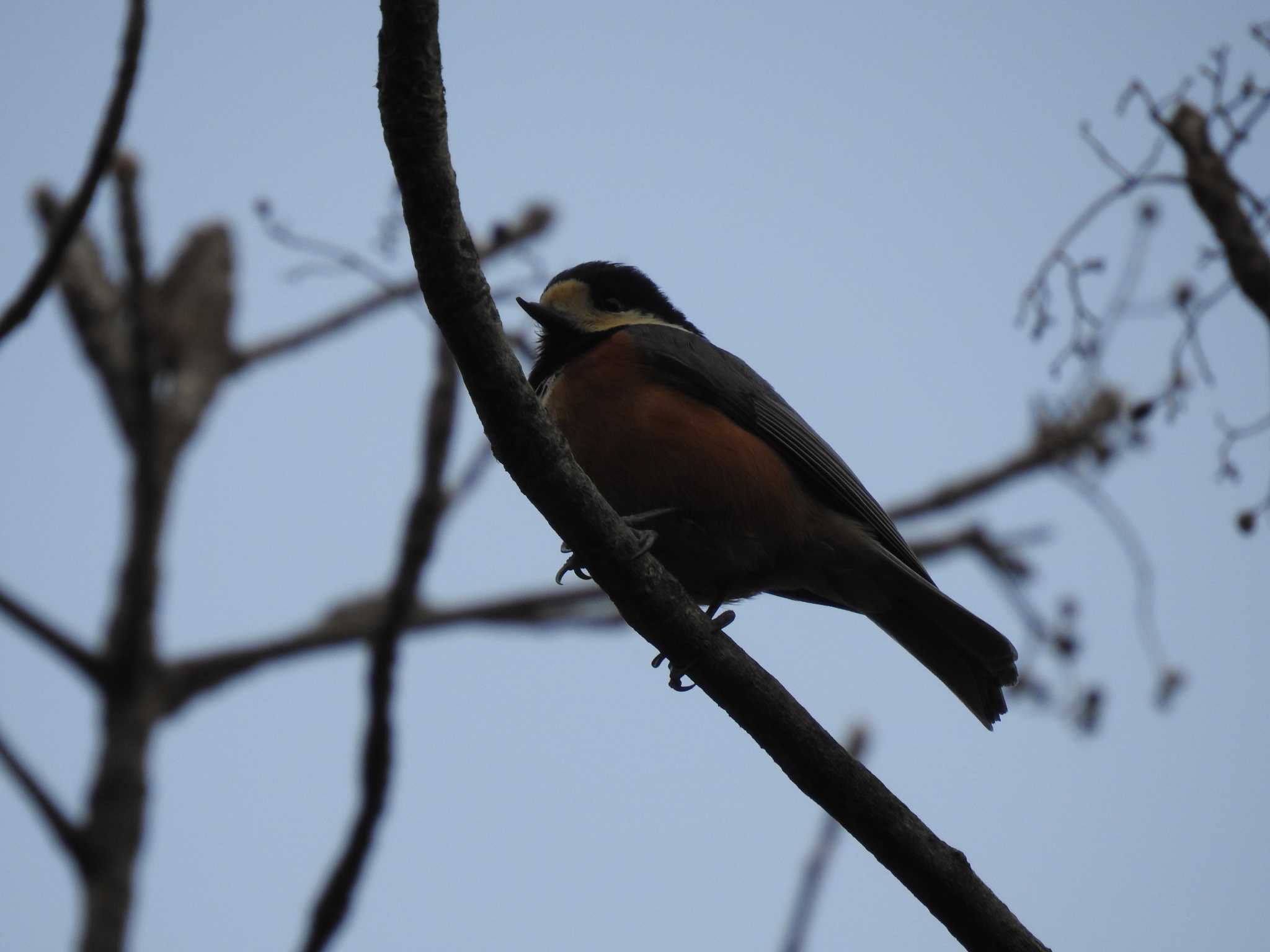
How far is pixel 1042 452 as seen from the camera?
7.10 meters

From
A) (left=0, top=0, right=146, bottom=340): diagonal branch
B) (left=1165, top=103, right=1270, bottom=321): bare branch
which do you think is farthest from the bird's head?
(left=1165, top=103, right=1270, bottom=321): bare branch

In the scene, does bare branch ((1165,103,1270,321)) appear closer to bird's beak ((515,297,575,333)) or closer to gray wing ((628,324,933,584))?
gray wing ((628,324,933,584))

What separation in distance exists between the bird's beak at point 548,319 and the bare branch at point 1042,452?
78.0 inches

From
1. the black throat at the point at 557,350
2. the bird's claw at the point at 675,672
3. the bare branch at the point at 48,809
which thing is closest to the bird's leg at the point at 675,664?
the bird's claw at the point at 675,672

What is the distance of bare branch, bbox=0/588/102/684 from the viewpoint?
524 cm

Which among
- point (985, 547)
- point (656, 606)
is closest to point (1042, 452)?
point (985, 547)

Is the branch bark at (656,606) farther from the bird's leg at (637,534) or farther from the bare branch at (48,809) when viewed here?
the bare branch at (48,809)

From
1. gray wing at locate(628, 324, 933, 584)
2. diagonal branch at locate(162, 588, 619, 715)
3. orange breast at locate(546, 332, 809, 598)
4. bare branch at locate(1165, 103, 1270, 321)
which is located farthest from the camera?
diagonal branch at locate(162, 588, 619, 715)

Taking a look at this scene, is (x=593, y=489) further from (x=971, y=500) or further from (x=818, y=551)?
(x=971, y=500)

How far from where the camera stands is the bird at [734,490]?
4336 millimetres

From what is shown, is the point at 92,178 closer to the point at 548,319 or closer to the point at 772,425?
the point at 548,319

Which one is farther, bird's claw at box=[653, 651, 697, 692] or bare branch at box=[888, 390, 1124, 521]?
bare branch at box=[888, 390, 1124, 521]

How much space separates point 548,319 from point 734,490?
1025 millimetres

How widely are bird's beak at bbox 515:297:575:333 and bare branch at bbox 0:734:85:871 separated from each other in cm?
240
